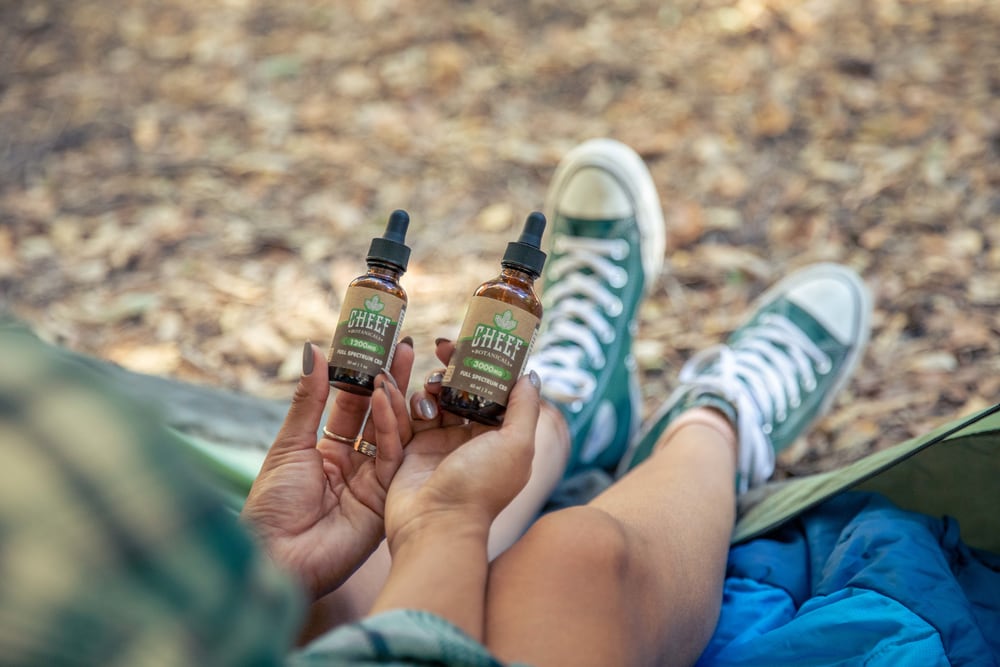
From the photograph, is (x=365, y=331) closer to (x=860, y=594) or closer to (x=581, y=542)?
(x=581, y=542)

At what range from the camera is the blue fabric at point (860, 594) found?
38.0 inches

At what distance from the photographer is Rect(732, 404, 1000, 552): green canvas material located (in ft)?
3.78

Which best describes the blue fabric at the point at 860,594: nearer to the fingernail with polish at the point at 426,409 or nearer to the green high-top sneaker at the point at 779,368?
the green high-top sneaker at the point at 779,368

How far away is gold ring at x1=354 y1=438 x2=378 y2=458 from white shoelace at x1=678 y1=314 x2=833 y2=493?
2.57 feet

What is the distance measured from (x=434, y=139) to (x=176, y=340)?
1094mm

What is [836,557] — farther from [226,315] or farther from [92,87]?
[92,87]

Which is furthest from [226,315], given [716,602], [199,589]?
[199,589]

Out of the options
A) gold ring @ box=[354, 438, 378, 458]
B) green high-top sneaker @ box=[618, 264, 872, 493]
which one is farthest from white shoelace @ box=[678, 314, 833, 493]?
gold ring @ box=[354, 438, 378, 458]

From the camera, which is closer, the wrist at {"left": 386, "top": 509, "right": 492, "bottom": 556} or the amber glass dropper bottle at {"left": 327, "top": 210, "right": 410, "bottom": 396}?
Answer: the wrist at {"left": 386, "top": 509, "right": 492, "bottom": 556}

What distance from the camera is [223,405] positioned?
162 centimetres

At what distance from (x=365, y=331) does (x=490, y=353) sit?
162 millimetres

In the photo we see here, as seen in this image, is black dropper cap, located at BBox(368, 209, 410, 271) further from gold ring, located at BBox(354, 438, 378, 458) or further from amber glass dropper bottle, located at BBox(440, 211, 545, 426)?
gold ring, located at BBox(354, 438, 378, 458)

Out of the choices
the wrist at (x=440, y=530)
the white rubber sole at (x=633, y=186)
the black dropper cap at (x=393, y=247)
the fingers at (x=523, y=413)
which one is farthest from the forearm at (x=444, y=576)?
the white rubber sole at (x=633, y=186)

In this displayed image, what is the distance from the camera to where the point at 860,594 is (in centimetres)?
102
